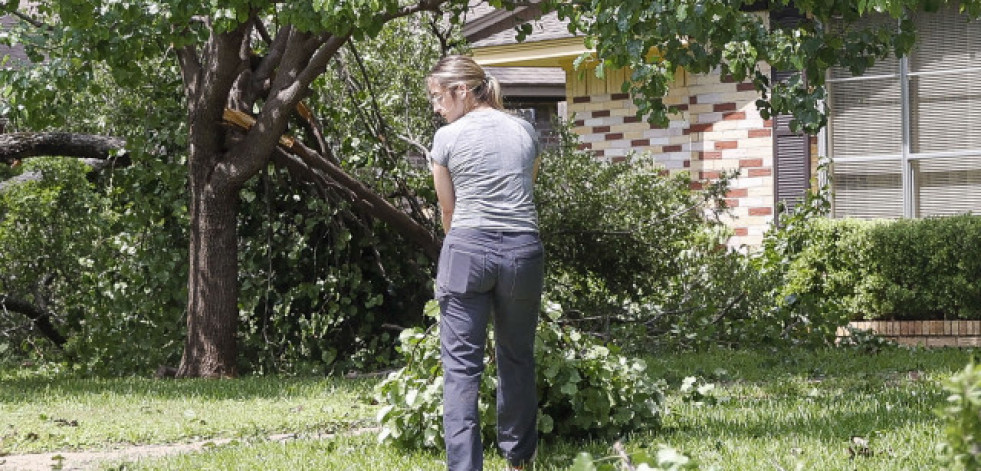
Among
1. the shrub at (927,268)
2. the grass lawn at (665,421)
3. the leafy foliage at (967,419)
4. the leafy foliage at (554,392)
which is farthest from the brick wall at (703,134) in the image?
the leafy foliage at (967,419)

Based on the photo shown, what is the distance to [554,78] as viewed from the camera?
18.0 meters

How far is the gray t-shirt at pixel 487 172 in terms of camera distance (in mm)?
4738

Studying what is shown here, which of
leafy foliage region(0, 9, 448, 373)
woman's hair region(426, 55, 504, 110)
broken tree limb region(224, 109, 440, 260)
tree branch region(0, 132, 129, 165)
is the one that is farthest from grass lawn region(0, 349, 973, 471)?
tree branch region(0, 132, 129, 165)

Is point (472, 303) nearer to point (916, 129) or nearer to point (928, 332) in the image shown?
point (928, 332)

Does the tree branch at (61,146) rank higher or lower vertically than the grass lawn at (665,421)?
higher

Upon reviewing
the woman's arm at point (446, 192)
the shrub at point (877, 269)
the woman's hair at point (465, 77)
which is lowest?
the shrub at point (877, 269)

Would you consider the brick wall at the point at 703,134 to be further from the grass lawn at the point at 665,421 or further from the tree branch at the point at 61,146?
the tree branch at the point at 61,146

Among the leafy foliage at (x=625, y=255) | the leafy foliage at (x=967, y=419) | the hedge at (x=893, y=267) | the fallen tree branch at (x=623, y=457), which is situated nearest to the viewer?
the leafy foliage at (x=967, y=419)

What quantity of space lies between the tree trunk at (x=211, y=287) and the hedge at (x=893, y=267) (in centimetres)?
536

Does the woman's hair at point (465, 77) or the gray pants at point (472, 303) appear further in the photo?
the woman's hair at point (465, 77)

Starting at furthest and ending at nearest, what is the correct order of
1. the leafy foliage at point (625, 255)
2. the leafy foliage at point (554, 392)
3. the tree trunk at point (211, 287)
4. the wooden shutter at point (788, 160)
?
1. the wooden shutter at point (788, 160)
2. the leafy foliage at point (625, 255)
3. the tree trunk at point (211, 287)
4. the leafy foliage at point (554, 392)

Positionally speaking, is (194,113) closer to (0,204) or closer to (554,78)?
(0,204)

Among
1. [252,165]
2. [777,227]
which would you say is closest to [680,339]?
[777,227]

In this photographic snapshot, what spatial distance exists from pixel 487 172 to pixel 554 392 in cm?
137
